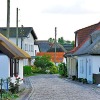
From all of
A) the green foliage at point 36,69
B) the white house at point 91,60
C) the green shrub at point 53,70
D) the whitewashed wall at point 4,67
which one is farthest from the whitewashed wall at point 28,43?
the whitewashed wall at point 4,67

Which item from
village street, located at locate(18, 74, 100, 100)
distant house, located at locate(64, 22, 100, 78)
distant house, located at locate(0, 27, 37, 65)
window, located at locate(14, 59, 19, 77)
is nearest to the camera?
village street, located at locate(18, 74, 100, 100)

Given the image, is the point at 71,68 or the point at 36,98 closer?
the point at 36,98

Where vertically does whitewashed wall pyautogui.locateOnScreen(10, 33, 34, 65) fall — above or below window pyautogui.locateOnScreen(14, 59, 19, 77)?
above


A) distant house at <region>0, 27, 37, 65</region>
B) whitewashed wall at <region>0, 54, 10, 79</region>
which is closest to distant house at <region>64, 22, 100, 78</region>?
whitewashed wall at <region>0, 54, 10, 79</region>

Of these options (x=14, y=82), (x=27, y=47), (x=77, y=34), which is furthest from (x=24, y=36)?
(x=14, y=82)

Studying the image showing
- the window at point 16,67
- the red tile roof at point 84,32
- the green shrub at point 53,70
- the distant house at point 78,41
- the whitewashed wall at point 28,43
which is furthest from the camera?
the whitewashed wall at point 28,43

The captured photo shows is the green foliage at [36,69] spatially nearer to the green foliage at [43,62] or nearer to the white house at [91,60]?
the green foliage at [43,62]

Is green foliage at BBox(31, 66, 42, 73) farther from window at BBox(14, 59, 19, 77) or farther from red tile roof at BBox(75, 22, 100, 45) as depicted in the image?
window at BBox(14, 59, 19, 77)

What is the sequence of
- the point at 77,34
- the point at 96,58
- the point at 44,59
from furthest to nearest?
the point at 44,59, the point at 77,34, the point at 96,58

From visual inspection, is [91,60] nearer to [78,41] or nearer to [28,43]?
[78,41]

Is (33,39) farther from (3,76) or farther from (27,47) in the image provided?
(3,76)

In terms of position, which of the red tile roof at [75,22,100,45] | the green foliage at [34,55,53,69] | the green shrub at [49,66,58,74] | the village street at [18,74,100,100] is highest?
the red tile roof at [75,22,100,45]

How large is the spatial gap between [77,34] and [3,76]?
3274 cm

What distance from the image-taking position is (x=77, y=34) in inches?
2394
